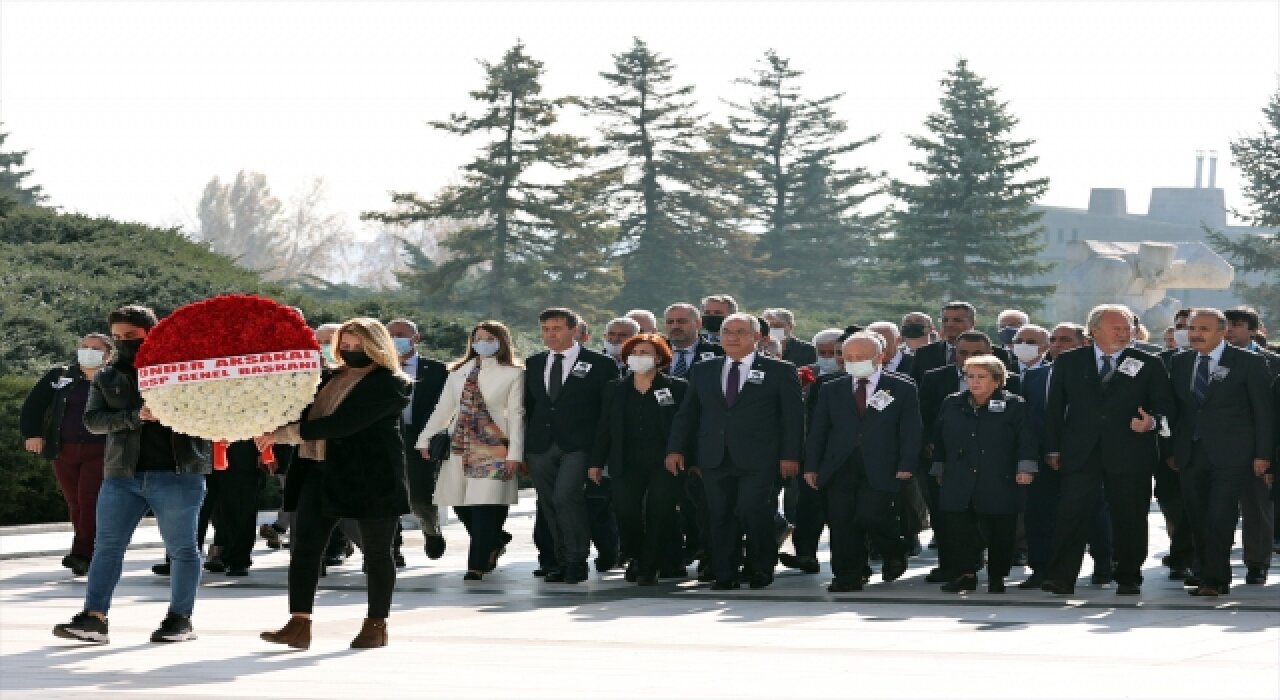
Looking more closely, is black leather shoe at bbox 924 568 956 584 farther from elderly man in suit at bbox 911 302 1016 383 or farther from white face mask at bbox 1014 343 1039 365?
elderly man in suit at bbox 911 302 1016 383

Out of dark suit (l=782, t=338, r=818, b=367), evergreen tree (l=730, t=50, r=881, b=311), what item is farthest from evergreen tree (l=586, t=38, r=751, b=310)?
dark suit (l=782, t=338, r=818, b=367)

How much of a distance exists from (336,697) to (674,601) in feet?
16.8

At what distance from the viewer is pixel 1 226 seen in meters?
33.9

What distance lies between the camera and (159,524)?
11664mm

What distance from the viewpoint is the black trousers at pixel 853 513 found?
49.9 feet

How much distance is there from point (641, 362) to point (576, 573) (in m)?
1.58

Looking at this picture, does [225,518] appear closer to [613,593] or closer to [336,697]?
[613,593]

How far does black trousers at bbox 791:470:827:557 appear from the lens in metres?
16.6

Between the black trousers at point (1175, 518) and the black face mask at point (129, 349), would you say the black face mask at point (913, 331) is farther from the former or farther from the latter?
the black face mask at point (129, 349)

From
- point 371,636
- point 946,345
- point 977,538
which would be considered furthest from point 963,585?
point 371,636

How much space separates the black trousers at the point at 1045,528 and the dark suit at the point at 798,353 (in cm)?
320

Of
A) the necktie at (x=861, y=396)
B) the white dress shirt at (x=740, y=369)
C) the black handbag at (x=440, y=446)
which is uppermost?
the white dress shirt at (x=740, y=369)

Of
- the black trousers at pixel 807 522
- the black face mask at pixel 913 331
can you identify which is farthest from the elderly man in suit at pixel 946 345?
the black trousers at pixel 807 522

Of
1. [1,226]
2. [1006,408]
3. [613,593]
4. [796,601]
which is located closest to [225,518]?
[613,593]
